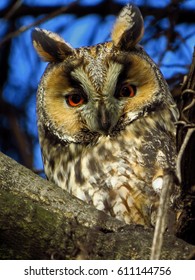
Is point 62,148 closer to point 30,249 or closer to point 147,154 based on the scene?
point 147,154

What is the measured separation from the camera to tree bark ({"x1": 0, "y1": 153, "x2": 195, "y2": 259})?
2.21m

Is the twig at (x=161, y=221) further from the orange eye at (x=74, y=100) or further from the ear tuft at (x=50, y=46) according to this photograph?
the ear tuft at (x=50, y=46)

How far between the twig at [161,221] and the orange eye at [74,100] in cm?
129

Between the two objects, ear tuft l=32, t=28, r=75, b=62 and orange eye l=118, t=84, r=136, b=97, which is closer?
orange eye l=118, t=84, r=136, b=97

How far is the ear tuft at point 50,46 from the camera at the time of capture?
121 inches

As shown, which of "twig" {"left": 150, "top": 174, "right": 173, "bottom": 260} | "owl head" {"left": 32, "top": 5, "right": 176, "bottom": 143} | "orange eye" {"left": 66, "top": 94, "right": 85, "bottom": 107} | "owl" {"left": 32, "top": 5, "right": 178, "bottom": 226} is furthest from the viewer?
"orange eye" {"left": 66, "top": 94, "right": 85, "bottom": 107}

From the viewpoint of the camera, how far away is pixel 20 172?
7.95 feet

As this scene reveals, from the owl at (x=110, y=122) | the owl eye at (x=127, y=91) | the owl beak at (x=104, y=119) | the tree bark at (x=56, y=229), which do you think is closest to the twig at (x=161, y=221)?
the tree bark at (x=56, y=229)

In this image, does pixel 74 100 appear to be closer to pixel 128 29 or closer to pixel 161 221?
pixel 128 29

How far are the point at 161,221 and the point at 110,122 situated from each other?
127cm

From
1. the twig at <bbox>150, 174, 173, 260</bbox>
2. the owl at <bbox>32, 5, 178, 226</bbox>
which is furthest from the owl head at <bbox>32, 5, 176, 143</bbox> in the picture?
the twig at <bbox>150, 174, 173, 260</bbox>

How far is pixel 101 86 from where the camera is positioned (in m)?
2.85

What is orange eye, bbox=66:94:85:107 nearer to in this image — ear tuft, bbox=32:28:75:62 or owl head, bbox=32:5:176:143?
owl head, bbox=32:5:176:143
